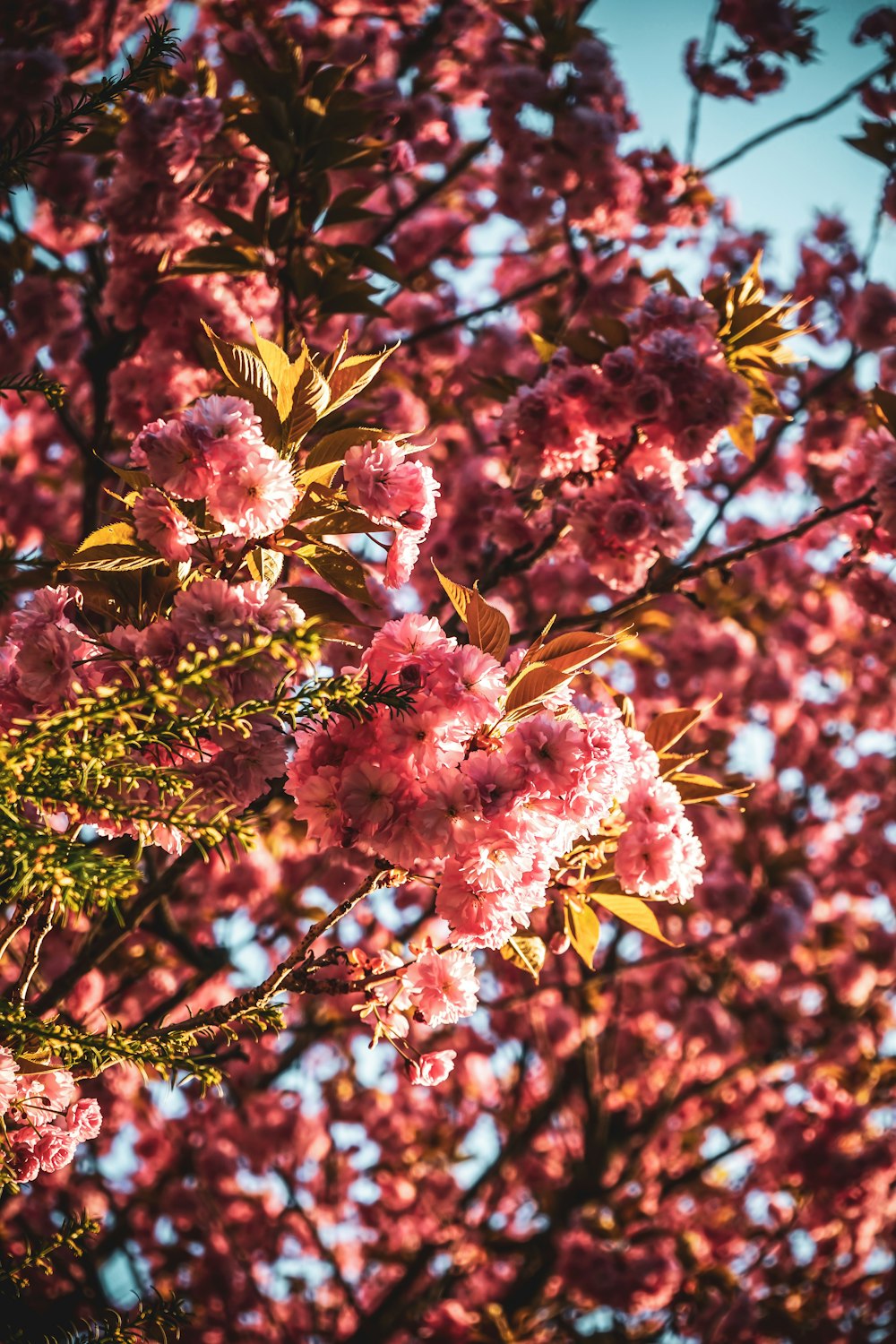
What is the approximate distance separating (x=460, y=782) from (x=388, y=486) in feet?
1.84

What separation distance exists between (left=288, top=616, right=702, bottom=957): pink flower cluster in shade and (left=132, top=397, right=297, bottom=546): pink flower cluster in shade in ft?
0.86

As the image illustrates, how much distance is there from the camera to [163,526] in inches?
60.3

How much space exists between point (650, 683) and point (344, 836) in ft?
17.0

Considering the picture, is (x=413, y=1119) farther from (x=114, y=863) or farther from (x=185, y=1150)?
(x=114, y=863)

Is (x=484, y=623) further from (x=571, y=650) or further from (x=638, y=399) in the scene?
(x=638, y=399)

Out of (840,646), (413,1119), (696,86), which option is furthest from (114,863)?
(840,646)

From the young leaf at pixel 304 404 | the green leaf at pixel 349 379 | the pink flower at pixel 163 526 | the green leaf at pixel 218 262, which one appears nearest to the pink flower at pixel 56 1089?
the pink flower at pixel 163 526

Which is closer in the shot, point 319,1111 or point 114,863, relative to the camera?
point 114,863

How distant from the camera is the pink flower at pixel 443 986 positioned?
161 centimetres

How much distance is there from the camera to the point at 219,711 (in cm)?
127

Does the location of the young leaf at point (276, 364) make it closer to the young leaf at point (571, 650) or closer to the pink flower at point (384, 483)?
the pink flower at point (384, 483)

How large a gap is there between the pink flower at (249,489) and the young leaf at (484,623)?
0.95 ft

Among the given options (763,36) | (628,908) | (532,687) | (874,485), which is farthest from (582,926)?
(763,36)

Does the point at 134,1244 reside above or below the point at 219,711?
above
